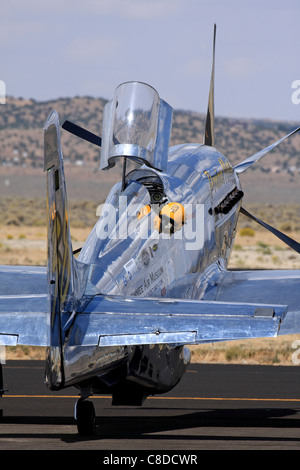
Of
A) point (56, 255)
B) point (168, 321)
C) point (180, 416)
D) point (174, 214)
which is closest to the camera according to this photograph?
point (168, 321)

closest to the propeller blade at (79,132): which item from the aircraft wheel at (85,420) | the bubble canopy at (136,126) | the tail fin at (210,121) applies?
the bubble canopy at (136,126)

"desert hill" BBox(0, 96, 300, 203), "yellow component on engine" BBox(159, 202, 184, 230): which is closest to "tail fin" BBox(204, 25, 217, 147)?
"yellow component on engine" BBox(159, 202, 184, 230)

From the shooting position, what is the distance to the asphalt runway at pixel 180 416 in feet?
40.7

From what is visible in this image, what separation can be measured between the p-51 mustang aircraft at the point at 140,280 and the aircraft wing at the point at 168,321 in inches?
0.5

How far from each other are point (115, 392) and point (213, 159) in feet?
22.5

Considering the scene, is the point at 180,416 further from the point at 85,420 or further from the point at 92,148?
the point at 92,148

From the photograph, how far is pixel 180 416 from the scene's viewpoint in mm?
15742

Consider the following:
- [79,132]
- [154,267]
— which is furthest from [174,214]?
[79,132]

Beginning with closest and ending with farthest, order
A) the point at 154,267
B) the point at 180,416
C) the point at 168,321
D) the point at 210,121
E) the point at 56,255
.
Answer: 1. the point at 168,321
2. the point at 56,255
3. the point at 154,267
4. the point at 180,416
5. the point at 210,121

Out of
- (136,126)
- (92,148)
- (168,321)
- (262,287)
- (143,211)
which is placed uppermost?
(92,148)

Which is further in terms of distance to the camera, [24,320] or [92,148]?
[92,148]

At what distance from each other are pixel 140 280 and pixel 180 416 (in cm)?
350

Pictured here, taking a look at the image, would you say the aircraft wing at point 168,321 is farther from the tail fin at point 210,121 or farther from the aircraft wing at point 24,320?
the tail fin at point 210,121

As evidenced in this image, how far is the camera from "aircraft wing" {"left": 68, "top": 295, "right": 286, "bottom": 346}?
1041cm
